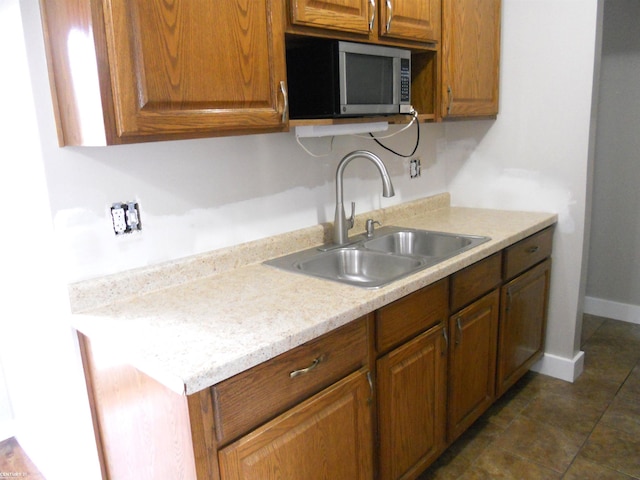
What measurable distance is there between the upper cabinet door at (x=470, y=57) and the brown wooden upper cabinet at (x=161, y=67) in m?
0.96

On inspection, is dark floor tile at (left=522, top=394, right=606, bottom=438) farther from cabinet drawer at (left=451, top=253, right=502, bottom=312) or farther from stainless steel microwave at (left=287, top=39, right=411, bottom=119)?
stainless steel microwave at (left=287, top=39, right=411, bottom=119)

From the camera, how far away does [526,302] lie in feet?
7.82

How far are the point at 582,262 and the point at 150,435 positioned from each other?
217cm

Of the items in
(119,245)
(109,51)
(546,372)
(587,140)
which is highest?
(109,51)

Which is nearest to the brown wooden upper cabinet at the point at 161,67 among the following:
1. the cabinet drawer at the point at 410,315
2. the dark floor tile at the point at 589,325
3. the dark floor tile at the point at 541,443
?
the cabinet drawer at the point at 410,315

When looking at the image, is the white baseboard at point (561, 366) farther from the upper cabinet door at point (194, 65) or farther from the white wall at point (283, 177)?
the upper cabinet door at point (194, 65)

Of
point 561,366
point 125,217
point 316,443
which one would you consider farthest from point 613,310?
point 125,217

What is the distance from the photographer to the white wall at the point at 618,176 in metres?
2.98

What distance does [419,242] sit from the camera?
2.30 metres

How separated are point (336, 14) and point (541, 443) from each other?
73.9 inches

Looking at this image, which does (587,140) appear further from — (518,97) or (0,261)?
(0,261)

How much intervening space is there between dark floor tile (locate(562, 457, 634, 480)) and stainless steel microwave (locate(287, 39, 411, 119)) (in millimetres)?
1545

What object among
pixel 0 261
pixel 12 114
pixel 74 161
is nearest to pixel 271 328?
pixel 74 161

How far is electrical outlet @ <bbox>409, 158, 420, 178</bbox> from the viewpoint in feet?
8.55
